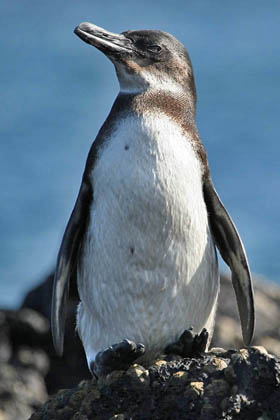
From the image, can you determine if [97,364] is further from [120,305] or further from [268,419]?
[268,419]


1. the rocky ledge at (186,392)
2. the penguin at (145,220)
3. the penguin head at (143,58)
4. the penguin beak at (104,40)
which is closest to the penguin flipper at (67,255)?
the penguin at (145,220)

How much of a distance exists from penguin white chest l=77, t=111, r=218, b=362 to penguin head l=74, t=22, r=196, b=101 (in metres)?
0.33

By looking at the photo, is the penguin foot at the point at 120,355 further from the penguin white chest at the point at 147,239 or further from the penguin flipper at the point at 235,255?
the penguin flipper at the point at 235,255

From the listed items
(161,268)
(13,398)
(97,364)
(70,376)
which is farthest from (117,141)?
(70,376)

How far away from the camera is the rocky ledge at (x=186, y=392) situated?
4.37 meters

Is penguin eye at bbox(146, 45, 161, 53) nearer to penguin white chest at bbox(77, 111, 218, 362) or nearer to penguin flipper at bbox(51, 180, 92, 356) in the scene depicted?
penguin white chest at bbox(77, 111, 218, 362)

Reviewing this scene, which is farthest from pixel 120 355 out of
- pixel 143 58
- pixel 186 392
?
pixel 143 58

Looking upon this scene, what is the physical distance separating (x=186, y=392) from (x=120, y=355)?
22.2 inches

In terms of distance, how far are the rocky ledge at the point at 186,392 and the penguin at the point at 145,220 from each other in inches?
8.2

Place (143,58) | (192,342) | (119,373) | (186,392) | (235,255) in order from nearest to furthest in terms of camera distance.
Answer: (186,392) → (119,373) → (192,342) → (143,58) → (235,255)

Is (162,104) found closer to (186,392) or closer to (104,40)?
(104,40)

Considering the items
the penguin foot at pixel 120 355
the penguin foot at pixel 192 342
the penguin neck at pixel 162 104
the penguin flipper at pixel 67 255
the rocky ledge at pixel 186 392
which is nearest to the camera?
the rocky ledge at pixel 186 392

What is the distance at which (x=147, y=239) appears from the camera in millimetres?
5301

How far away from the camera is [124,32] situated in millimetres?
5957
